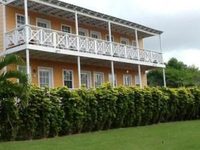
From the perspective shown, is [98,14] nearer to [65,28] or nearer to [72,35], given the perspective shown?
[65,28]

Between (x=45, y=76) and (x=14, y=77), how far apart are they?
1314 centimetres

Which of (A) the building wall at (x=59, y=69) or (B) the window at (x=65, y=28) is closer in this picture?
(A) the building wall at (x=59, y=69)

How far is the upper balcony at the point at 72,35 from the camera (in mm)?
22688

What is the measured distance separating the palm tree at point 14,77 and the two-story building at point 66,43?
242 inches

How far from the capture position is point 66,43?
2452cm

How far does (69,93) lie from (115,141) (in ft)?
13.0

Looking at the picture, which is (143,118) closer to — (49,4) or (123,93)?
(123,93)

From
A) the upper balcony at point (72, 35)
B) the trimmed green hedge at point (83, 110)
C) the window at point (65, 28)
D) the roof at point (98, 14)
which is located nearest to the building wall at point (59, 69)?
the upper balcony at point (72, 35)

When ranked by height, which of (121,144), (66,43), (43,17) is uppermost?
(43,17)

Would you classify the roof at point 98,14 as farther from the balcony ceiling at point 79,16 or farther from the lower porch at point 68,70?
the lower porch at point 68,70

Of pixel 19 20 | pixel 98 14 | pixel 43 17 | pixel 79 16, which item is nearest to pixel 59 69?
pixel 43 17

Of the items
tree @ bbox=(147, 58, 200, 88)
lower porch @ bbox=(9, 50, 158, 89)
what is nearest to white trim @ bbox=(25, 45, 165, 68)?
lower porch @ bbox=(9, 50, 158, 89)

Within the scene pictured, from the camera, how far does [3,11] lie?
78.8ft

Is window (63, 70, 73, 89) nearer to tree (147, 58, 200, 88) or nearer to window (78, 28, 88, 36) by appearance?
window (78, 28, 88, 36)
